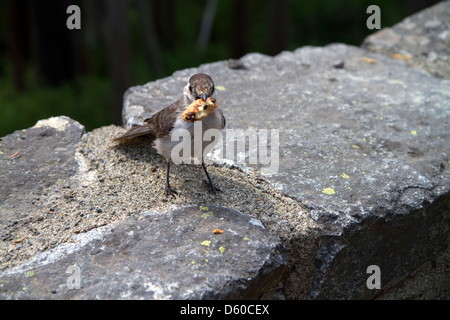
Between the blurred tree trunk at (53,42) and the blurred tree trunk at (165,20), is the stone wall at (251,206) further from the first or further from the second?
the blurred tree trunk at (165,20)

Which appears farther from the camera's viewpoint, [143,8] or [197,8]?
[197,8]

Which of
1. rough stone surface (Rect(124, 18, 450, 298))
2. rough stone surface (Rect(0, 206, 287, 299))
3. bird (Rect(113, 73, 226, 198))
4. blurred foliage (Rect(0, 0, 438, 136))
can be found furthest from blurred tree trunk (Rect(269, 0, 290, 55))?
rough stone surface (Rect(0, 206, 287, 299))

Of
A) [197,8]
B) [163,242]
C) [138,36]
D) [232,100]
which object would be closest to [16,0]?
[138,36]

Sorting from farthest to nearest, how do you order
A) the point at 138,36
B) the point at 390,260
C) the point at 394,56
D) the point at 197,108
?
the point at 138,36, the point at 394,56, the point at 197,108, the point at 390,260

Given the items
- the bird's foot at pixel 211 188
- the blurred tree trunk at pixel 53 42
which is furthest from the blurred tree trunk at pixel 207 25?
the bird's foot at pixel 211 188

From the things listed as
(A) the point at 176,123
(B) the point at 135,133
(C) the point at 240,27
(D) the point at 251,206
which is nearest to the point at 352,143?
(D) the point at 251,206

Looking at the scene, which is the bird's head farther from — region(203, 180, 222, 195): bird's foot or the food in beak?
region(203, 180, 222, 195): bird's foot

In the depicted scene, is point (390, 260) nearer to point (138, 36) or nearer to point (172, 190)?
point (172, 190)
